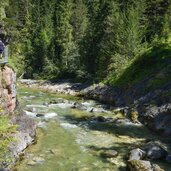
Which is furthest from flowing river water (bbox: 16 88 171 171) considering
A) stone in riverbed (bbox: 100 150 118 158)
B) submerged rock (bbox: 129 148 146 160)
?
submerged rock (bbox: 129 148 146 160)

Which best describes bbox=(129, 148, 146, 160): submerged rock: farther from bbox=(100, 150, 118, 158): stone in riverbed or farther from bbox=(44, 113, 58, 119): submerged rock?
bbox=(44, 113, 58, 119): submerged rock

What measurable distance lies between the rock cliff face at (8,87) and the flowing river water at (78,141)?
2.86m

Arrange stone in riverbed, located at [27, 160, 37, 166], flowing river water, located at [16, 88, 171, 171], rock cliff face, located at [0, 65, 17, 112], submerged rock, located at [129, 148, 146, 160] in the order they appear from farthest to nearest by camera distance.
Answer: rock cliff face, located at [0, 65, 17, 112]
submerged rock, located at [129, 148, 146, 160]
flowing river water, located at [16, 88, 171, 171]
stone in riverbed, located at [27, 160, 37, 166]

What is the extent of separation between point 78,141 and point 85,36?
145 ft

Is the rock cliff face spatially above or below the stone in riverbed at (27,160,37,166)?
above

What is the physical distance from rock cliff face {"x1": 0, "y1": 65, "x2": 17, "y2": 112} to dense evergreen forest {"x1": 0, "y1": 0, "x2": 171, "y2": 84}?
11.4 feet

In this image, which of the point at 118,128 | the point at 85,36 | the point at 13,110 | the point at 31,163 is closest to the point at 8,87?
the point at 13,110

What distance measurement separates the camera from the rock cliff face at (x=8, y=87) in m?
21.7

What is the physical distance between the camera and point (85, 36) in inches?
2589

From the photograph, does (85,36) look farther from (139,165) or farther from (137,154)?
(139,165)

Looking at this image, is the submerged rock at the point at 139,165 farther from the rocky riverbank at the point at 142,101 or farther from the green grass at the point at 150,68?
the green grass at the point at 150,68

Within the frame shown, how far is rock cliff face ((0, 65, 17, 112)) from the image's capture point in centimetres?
2167

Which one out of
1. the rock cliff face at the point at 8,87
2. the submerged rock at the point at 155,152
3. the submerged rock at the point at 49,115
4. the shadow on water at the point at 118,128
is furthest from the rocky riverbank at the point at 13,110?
the submerged rock at the point at 155,152

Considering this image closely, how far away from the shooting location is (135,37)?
5112 cm
